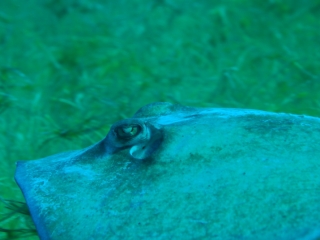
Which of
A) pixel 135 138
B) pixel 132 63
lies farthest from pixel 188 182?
pixel 132 63

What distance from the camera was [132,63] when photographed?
5.23 m

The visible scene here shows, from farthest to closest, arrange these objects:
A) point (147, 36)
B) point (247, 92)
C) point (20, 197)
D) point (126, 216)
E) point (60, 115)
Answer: point (147, 36) < point (247, 92) < point (60, 115) < point (20, 197) < point (126, 216)

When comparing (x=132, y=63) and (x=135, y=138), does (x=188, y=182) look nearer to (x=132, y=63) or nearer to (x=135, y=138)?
(x=135, y=138)

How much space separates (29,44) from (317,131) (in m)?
4.54

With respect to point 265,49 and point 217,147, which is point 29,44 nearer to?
point 265,49

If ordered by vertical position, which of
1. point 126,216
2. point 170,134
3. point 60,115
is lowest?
point 60,115

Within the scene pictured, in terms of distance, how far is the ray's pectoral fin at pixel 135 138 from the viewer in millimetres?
1918

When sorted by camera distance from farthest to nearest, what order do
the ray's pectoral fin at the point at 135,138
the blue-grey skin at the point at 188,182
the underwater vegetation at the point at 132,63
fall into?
the underwater vegetation at the point at 132,63, the ray's pectoral fin at the point at 135,138, the blue-grey skin at the point at 188,182

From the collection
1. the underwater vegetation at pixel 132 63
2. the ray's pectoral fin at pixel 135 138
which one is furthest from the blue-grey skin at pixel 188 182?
the underwater vegetation at pixel 132 63

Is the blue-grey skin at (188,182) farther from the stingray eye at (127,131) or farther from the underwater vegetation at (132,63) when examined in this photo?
the underwater vegetation at (132,63)

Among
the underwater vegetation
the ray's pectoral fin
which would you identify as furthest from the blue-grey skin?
the underwater vegetation

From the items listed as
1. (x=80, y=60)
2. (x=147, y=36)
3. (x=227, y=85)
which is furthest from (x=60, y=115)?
(x=147, y=36)

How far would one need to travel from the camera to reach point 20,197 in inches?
109

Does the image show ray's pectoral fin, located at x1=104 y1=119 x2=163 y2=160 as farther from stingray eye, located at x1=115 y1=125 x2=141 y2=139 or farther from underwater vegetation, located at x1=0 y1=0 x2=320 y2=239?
underwater vegetation, located at x1=0 y1=0 x2=320 y2=239
